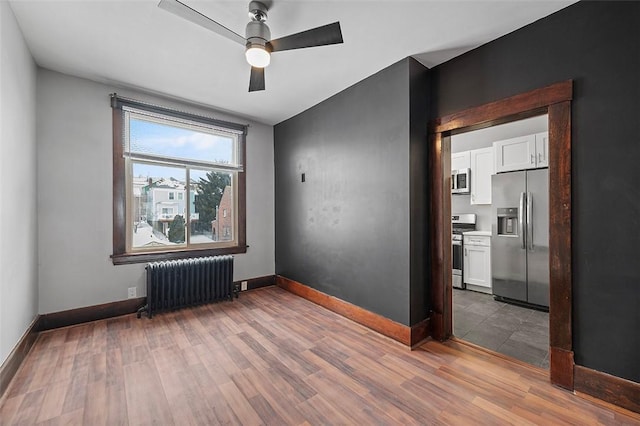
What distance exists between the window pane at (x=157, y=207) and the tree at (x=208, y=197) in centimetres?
21

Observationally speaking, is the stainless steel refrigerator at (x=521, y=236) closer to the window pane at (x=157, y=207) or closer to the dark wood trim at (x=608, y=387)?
the dark wood trim at (x=608, y=387)

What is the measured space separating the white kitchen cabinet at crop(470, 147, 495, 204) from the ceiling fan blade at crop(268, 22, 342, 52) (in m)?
3.83

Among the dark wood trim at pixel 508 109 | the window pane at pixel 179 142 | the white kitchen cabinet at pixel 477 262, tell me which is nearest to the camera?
the dark wood trim at pixel 508 109

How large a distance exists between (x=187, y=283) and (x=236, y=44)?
283 centimetres

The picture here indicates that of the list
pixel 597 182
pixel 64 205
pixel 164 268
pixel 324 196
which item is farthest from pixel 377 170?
pixel 64 205

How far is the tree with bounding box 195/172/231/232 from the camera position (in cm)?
390

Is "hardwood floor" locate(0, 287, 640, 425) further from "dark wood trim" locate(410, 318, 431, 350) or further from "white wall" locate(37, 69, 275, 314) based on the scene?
"white wall" locate(37, 69, 275, 314)

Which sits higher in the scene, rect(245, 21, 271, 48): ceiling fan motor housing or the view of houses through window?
rect(245, 21, 271, 48): ceiling fan motor housing

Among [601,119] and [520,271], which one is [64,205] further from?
[520,271]

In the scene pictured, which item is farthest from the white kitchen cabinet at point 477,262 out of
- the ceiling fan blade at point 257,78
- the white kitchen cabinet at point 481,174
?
the ceiling fan blade at point 257,78

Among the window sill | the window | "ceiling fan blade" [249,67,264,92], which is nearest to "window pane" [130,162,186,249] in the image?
the window

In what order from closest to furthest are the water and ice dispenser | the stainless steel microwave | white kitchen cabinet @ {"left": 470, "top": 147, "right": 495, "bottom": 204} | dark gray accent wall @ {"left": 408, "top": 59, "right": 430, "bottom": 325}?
dark gray accent wall @ {"left": 408, "top": 59, "right": 430, "bottom": 325}, the water and ice dispenser, white kitchen cabinet @ {"left": 470, "top": 147, "right": 495, "bottom": 204}, the stainless steel microwave

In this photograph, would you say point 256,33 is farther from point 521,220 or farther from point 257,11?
point 521,220

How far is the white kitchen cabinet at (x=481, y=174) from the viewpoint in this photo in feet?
14.9
